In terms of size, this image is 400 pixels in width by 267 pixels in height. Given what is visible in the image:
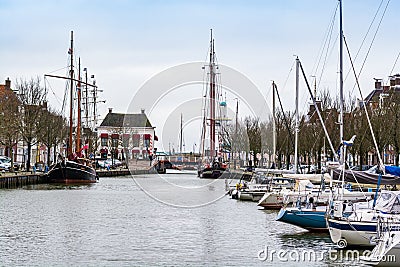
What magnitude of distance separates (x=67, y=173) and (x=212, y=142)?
74.6ft

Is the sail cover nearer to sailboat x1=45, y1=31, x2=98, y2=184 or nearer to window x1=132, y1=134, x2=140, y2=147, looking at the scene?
sailboat x1=45, y1=31, x2=98, y2=184

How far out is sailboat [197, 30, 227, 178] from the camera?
104 meters

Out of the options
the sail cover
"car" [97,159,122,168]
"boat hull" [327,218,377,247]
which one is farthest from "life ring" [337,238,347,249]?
"car" [97,159,122,168]

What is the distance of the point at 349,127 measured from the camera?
3157 inches

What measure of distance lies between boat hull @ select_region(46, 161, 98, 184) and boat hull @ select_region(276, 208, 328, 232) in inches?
2311

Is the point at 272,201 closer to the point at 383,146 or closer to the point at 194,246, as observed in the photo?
the point at 194,246

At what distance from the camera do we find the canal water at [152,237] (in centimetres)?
3155

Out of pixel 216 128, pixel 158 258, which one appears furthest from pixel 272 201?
pixel 216 128

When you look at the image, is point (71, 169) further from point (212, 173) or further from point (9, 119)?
point (212, 173)

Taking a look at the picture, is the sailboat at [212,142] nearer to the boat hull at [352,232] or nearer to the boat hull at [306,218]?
the boat hull at [306,218]

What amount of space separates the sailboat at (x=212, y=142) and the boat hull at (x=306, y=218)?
2441 inches

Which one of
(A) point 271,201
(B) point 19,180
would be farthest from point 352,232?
(B) point 19,180

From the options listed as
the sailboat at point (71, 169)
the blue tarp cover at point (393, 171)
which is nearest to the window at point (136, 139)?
the sailboat at point (71, 169)

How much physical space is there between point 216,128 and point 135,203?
4518cm
